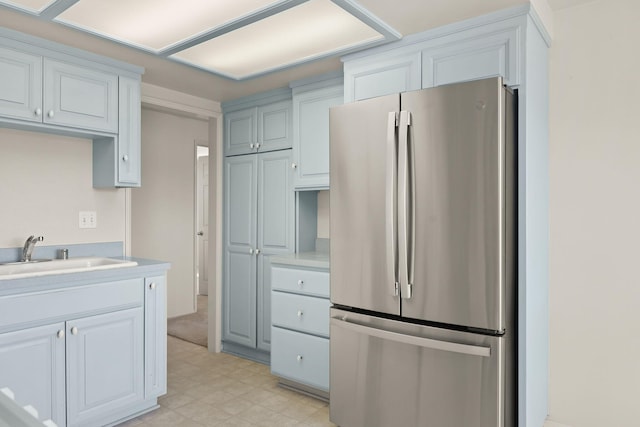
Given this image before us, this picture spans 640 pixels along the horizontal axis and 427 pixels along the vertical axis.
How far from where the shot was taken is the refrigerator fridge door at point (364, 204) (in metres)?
2.16

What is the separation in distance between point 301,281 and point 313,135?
1.07 meters

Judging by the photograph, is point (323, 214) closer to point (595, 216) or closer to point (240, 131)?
point (240, 131)

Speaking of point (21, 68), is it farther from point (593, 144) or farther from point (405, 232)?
point (593, 144)

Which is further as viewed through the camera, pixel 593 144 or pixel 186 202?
pixel 186 202

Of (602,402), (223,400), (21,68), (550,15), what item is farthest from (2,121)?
(602,402)

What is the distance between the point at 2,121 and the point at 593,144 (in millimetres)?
3250

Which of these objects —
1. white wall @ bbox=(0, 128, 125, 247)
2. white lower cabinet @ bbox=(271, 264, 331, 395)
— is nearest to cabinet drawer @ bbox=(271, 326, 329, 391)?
white lower cabinet @ bbox=(271, 264, 331, 395)

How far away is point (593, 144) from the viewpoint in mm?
2352

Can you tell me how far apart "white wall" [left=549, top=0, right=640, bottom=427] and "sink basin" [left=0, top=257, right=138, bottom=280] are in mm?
2567

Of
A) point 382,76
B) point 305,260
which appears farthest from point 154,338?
point 382,76

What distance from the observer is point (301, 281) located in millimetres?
2953

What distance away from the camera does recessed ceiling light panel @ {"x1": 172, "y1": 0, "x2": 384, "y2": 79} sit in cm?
221

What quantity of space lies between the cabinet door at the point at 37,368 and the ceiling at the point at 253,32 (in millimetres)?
1615

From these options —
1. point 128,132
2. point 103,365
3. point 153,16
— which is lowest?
point 103,365
